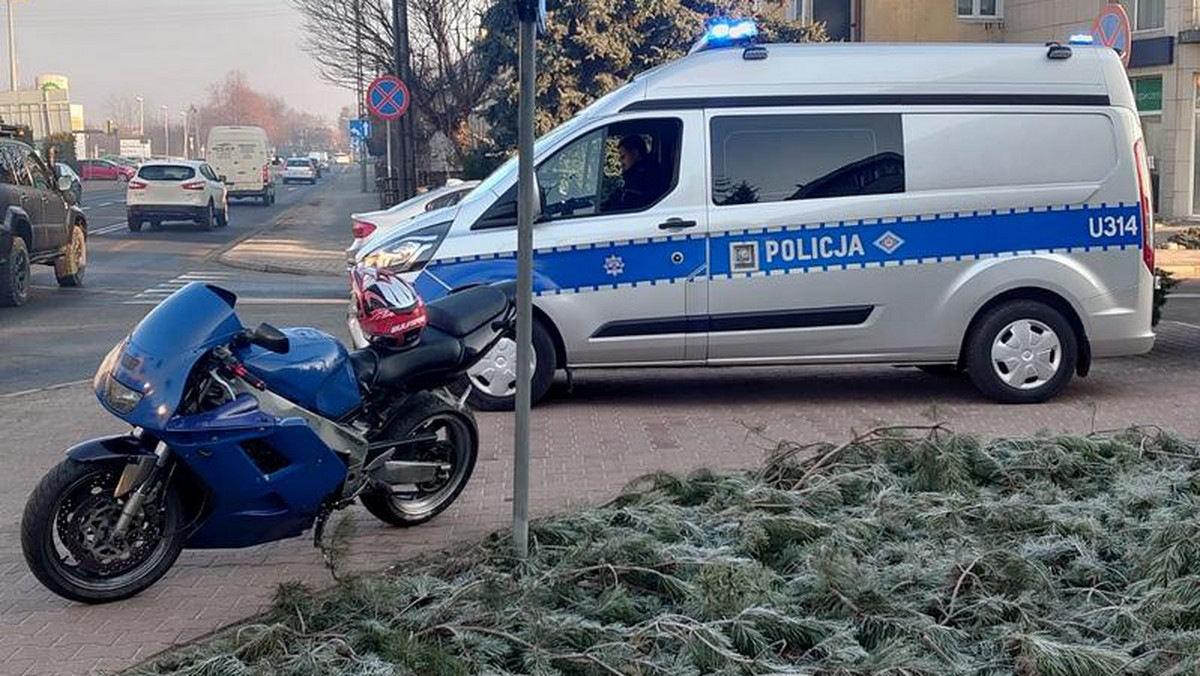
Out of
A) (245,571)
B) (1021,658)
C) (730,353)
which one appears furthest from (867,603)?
(730,353)

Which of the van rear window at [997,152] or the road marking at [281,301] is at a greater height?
the van rear window at [997,152]

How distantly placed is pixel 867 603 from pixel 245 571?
2.67 m

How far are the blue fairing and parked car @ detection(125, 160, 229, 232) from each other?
91.6 feet

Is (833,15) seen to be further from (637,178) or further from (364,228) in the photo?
(637,178)

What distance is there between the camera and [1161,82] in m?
27.0

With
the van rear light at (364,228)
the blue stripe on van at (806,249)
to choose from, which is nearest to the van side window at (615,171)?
the blue stripe on van at (806,249)

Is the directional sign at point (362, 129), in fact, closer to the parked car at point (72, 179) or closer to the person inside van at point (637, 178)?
the parked car at point (72, 179)

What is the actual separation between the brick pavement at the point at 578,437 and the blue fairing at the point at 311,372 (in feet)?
2.39

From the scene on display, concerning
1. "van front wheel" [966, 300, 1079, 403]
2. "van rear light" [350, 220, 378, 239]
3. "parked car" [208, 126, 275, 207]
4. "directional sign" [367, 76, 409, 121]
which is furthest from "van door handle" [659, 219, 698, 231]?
"parked car" [208, 126, 275, 207]

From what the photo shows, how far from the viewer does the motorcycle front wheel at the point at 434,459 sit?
589 centimetres

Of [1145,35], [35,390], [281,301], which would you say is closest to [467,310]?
[35,390]

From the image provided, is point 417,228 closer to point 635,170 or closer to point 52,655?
point 635,170

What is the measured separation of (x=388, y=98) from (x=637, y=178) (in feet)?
46.5

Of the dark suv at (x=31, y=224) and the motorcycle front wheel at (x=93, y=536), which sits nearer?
the motorcycle front wheel at (x=93, y=536)
